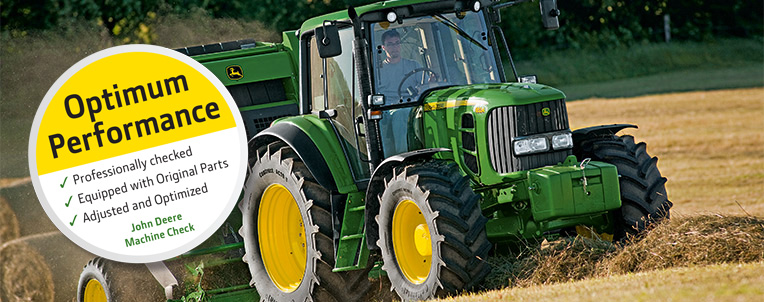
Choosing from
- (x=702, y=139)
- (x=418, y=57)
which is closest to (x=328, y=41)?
(x=418, y=57)

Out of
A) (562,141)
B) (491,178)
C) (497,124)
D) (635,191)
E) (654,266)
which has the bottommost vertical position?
(654,266)

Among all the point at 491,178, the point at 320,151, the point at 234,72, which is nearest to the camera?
the point at 491,178

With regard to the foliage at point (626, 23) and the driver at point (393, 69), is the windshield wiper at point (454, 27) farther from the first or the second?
the foliage at point (626, 23)

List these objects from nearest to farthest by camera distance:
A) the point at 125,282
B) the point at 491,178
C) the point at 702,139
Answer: the point at 491,178, the point at 125,282, the point at 702,139

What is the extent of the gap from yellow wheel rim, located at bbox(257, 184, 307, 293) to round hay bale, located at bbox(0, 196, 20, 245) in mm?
4020

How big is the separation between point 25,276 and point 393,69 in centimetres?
543

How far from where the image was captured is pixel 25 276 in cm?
1193

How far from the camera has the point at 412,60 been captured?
29.7 feet

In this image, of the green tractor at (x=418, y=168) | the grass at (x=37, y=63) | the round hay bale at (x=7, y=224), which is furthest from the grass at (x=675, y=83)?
the green tractor at (x=418, y=168)

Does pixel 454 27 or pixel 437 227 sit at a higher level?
pixel 454 27

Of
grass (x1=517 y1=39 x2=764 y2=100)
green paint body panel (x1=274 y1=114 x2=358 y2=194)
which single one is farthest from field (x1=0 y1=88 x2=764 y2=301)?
grass (x1=517 y1=39 x2=764 y2=100)

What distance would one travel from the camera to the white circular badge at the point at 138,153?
10.1 meters

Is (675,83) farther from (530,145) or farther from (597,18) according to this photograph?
(530,145)

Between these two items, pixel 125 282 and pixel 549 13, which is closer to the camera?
pixel 549 13
